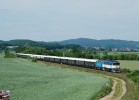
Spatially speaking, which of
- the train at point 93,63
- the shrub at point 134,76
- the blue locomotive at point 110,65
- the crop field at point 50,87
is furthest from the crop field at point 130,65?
the crop field at point 50,87

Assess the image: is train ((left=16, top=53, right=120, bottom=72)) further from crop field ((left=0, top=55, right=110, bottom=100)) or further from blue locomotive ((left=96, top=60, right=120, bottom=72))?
crop field ((left=0, top=55, right=110, bottom=100))

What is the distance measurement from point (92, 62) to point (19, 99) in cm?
6806

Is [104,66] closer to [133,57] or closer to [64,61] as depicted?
[64,61]

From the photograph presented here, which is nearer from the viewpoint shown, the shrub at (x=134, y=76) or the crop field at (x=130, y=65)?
the shrub at (x=134, y=76)

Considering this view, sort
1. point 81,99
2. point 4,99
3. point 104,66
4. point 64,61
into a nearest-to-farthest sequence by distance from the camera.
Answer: point 4,99
point 81,99
point 104,66
point 64,61

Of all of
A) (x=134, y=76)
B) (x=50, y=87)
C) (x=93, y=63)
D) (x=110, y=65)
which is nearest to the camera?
(x=50, y=87)

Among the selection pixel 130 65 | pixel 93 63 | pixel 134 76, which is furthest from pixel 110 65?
pixel 130 65

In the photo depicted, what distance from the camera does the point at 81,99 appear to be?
119ft

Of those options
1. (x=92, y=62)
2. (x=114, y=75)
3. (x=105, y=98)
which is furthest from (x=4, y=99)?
(x=92, y=62)

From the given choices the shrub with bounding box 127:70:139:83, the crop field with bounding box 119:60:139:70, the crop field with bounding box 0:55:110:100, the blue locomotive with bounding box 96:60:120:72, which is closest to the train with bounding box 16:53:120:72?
the blue locomotive with bounding box 96:60:120:72

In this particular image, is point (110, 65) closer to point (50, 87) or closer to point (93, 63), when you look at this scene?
point (93, 63)

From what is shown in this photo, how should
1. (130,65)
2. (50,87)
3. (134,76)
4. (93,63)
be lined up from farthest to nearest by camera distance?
(130,65) < (93,63) < (134,76) < (50,87)

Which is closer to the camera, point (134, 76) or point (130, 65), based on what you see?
point (134, 76)

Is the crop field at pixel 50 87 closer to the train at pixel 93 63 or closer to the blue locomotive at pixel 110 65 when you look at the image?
the blue locomotive at pixel 110 65
